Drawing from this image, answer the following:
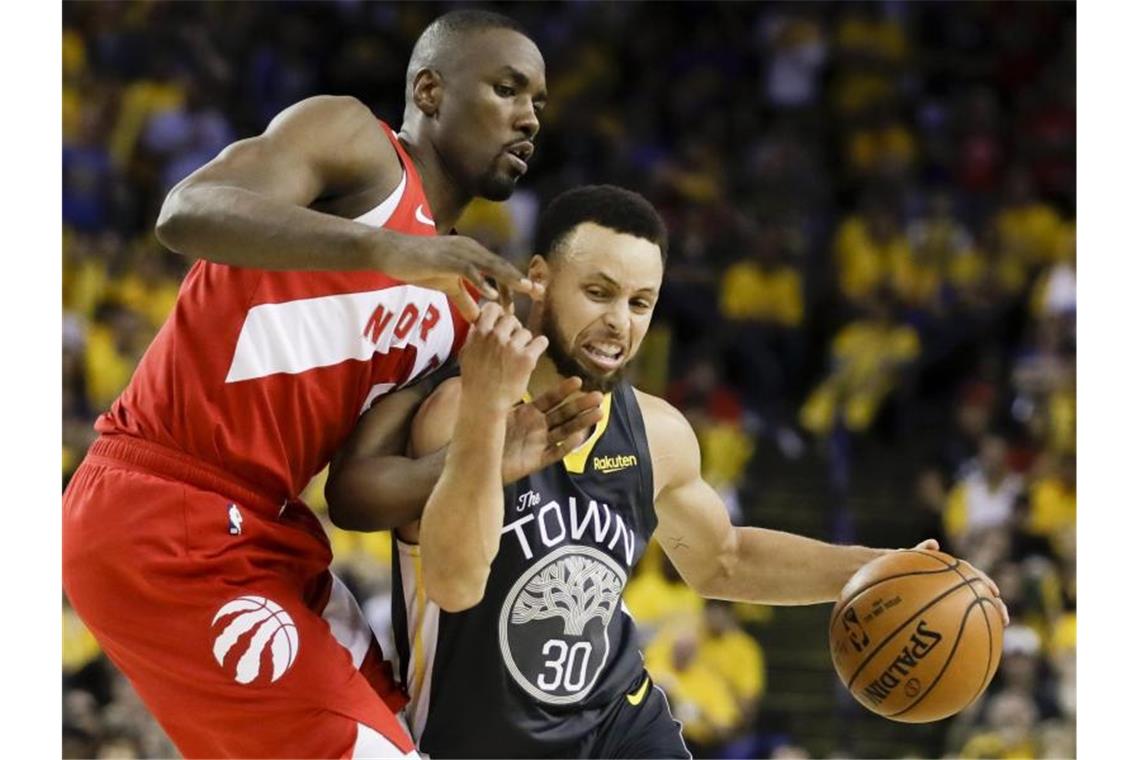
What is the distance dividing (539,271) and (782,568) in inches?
40.3

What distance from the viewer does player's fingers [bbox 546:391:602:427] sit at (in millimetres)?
3090

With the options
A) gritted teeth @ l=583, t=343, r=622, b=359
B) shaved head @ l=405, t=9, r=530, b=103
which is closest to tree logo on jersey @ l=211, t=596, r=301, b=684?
gritted teeth @ l=583, t=343, r=622, b=359

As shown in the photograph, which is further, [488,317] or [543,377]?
[543,377]

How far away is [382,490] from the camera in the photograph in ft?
10.3

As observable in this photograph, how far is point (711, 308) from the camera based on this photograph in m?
10.6

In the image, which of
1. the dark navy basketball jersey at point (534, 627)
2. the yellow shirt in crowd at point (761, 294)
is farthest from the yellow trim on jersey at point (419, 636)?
the yellow shirt in crowd at point (761, 294)

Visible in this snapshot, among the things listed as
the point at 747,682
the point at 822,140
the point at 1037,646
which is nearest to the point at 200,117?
the point at 822,140

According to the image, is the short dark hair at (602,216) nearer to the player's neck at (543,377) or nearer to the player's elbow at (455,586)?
the player's neck at (543,377)

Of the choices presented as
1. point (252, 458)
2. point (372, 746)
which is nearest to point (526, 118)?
point (252, 458)

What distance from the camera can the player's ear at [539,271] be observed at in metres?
3.50

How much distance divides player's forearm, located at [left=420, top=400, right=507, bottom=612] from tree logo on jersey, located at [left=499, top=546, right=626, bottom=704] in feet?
1.14

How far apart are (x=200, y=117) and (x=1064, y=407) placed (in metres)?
6.17

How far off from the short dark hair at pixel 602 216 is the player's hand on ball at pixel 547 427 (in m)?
0.51

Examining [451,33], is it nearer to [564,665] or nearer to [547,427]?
[547,427]
